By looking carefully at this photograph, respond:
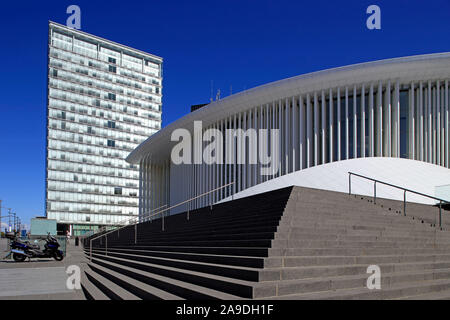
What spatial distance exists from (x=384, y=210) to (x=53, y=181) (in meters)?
70.1

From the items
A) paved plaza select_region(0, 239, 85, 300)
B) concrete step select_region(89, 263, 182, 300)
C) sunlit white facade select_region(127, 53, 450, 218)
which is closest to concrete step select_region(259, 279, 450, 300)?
concrete step select_region(89, 263, 182, 300)

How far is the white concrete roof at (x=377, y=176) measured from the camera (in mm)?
16672

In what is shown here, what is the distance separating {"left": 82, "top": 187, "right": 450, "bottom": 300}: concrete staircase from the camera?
5629 mm

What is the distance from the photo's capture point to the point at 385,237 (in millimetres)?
8656

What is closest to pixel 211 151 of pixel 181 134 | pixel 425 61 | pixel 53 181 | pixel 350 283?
pixel 181 134

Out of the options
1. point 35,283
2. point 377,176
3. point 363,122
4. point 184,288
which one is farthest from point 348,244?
point 363,122

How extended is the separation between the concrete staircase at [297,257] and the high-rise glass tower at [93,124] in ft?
216

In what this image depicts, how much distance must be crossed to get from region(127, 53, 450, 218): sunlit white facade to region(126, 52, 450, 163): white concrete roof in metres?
0.05

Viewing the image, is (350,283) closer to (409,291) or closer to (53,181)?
(409,291)

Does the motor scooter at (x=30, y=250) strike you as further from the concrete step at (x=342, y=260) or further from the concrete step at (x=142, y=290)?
the concrete step at (x=342, y=260)

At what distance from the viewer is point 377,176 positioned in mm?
17703

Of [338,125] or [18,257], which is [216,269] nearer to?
[18,257]

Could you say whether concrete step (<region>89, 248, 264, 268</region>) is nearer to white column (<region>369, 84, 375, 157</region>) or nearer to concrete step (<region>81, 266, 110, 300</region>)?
concrete step (<region>81, 266, 110, 300</region>)

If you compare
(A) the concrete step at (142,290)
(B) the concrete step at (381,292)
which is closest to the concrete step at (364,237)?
(B) the concrete step at (381,292)
